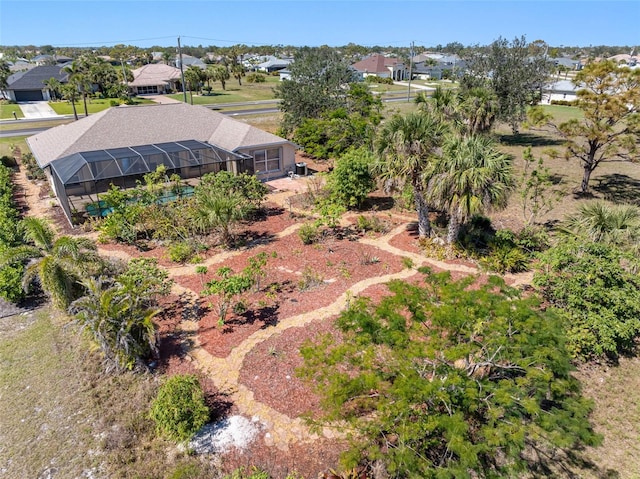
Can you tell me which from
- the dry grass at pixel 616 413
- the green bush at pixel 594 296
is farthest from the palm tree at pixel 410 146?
the dry grass at pixel 616 413

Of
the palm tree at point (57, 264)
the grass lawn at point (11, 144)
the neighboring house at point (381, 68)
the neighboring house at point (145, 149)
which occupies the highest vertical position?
the neighboring house at point (381, 68)

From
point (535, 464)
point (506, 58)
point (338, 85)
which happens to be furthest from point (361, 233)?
point (506, 58)

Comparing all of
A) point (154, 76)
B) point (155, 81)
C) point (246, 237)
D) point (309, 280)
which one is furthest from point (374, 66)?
point (309, 280)

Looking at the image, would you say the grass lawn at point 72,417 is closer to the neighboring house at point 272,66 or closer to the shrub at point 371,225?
the shrub at point 371,225

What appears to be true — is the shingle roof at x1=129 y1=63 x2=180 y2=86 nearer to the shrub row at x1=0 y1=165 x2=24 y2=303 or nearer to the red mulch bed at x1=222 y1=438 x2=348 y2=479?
the shrub row at x1=0 y1=165 x2=24 y2=303

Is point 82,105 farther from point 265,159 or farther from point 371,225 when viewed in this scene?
point 371,225

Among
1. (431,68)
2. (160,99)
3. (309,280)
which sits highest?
(431,68)
